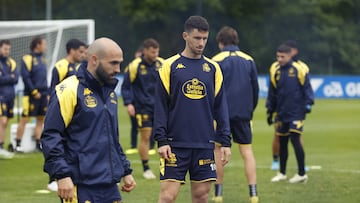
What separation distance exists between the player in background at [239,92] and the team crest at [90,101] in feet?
15.1

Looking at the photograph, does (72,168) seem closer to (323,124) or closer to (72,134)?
(72,134)

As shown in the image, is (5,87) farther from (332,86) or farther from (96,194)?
(332,86)

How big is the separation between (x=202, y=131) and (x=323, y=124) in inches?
742

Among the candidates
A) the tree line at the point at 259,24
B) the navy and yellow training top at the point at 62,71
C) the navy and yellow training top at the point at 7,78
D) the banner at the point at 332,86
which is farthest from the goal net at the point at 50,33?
the tree line at the point at 259,24

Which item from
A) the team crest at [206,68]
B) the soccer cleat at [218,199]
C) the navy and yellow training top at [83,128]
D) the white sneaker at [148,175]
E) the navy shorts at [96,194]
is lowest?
the white sneaker at [148,175]

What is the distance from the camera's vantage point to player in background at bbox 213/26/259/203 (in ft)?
35.4

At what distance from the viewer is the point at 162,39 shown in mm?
45250

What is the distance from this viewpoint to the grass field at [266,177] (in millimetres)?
11430

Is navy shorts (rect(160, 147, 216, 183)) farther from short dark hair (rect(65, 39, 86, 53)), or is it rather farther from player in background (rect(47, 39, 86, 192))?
short dark hair (rect(65, 39, 86, 53))

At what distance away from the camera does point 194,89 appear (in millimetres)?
8297

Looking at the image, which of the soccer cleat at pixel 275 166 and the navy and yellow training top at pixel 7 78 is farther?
the navy and yellow training top at pixel 7 78

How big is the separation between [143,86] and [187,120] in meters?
5.68

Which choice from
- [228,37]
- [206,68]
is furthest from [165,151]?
[228,37]

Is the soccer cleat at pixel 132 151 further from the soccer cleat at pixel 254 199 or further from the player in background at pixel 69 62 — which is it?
the soccer cleat at pixel 254 199
